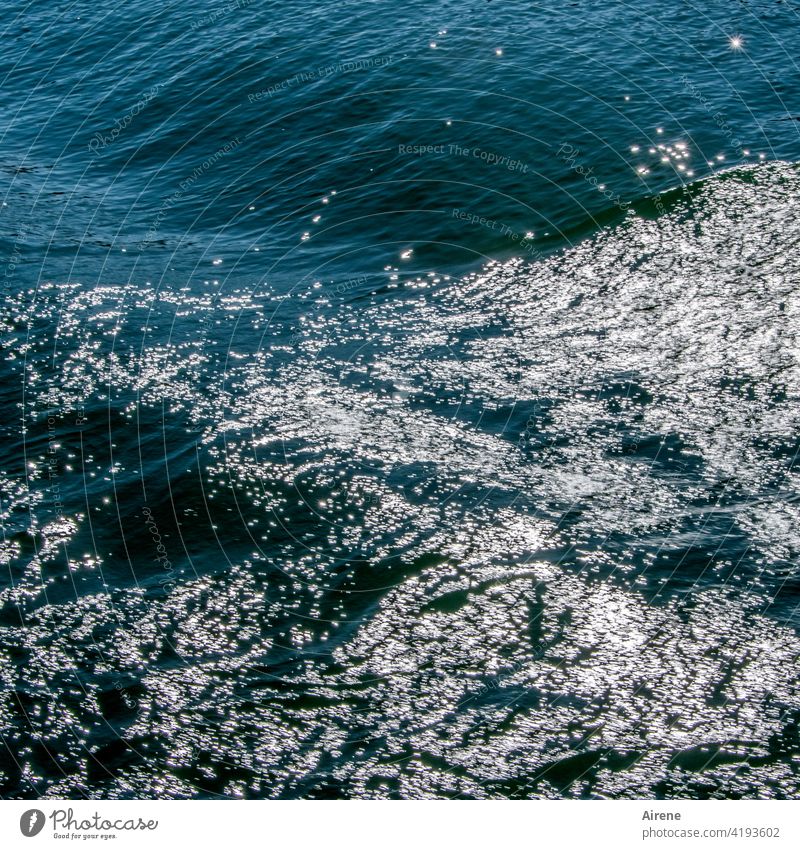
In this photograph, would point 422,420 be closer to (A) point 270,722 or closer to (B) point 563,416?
(B) point 563,416

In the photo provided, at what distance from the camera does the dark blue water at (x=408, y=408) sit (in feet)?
109

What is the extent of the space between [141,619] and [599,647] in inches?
729

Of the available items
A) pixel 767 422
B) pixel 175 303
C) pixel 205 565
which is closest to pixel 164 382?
pixel 175 303

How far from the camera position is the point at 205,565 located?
4012 centimetres
